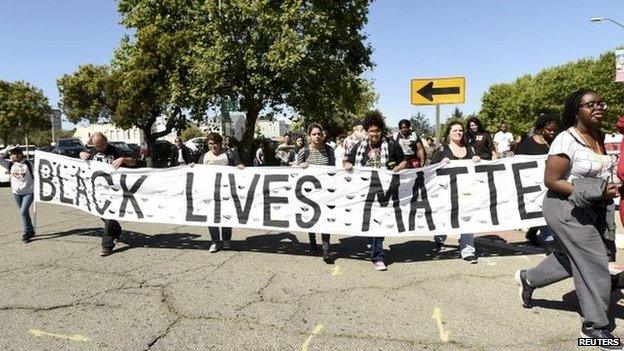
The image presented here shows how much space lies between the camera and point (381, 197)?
6004 millimetres

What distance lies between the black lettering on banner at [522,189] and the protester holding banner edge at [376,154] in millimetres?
1400

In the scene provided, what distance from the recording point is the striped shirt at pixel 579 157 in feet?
11.5

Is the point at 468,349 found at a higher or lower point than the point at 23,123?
lower

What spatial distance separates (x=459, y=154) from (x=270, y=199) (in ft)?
8.43

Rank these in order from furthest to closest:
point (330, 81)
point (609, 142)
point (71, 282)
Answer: point (330, 81)
point (609, 142)
point (71, 282)

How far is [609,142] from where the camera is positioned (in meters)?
11.3

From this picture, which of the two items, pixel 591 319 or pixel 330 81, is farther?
pixel 330 81

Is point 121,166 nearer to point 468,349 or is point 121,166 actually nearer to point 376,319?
point 376,319

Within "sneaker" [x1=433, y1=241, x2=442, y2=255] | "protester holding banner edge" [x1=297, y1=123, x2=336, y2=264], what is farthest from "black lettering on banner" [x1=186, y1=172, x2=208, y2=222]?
"sneaker" [x1=433, y1=241, x2=442, y2=255]

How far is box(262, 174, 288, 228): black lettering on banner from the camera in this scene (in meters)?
6.34

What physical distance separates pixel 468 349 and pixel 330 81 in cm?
1885

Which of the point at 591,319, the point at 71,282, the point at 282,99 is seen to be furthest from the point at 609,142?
the point at 282,99

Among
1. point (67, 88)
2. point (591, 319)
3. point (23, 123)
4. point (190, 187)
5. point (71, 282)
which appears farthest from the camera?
point (23, 123)

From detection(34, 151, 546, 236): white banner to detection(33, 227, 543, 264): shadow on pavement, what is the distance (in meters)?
0.48
